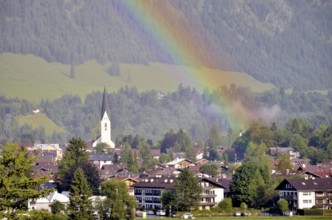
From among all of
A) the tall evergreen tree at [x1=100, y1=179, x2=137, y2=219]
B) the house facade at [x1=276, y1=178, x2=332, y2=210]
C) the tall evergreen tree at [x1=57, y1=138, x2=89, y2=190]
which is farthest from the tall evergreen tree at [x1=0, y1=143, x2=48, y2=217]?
the tall evergreen tree at [x1=57, y1=138, x2=89, y2=190]

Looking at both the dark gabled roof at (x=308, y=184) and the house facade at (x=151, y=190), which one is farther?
the house facade at (x=151, y=190)

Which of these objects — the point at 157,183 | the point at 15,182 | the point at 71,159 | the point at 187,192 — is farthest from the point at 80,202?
the point at 15,182

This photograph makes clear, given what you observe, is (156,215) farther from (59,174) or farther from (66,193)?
(59,174)

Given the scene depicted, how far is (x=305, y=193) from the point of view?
6450 centimetres

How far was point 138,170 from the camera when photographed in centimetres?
9681

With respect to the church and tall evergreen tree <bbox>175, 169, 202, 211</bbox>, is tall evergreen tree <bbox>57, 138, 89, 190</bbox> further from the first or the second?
the church

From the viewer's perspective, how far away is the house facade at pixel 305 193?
64.2 metres

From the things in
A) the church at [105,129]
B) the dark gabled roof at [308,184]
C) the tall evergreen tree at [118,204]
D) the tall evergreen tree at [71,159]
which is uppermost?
the church at [105,129]

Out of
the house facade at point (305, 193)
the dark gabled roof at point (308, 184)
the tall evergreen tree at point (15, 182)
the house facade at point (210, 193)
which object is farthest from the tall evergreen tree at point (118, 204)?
the tall evergreen tree at point (15, 182)

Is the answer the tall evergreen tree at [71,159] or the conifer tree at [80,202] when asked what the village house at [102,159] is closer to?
the tall evergreen tree at [71,159]

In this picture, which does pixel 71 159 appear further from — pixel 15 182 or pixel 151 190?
pixel 15 182

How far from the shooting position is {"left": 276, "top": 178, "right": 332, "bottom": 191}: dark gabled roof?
64750 mm

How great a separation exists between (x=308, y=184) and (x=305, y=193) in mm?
1323

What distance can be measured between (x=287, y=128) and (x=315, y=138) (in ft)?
37.9
